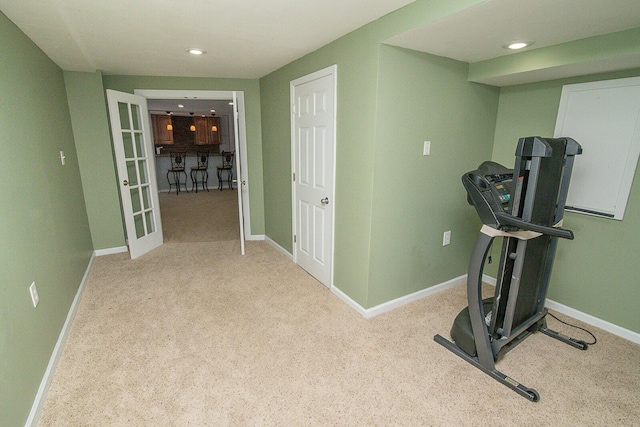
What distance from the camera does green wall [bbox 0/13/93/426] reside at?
4.99 ft

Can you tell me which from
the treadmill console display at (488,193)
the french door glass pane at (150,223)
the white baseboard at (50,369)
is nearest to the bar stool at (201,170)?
the french door glass pane at (150,223)

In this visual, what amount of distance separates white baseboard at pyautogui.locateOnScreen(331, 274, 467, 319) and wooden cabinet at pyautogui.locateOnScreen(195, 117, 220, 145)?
24.5 ft

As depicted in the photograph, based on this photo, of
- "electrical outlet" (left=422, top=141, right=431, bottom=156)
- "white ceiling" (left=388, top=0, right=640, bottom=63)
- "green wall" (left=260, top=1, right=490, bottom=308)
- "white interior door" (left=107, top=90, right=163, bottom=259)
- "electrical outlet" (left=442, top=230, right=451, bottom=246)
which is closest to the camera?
"white ceiling" (left=388, top=0, right=640, bottom=63)

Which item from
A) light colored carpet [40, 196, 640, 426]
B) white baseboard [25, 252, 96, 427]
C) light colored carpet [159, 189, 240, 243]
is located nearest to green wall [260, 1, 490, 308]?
light colored carpet [40, 196, 640, 426]

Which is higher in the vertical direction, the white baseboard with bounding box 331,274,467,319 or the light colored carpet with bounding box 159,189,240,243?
the white baseboard with bounding box 331,274,467,319

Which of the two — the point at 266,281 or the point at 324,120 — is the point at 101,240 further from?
the point at 324,120

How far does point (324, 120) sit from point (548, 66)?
1.64 meters

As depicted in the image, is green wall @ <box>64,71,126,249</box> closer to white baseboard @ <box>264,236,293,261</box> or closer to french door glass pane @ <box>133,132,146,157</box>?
french door glass pane @ <box>133,132,146,157</box>

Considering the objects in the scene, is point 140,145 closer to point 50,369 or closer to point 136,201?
point 136,201

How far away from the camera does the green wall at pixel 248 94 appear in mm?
3723

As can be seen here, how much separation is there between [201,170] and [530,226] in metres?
8.46

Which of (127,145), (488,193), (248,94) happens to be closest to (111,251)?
(127,145)

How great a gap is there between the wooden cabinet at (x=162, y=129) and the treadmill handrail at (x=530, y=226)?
859cm

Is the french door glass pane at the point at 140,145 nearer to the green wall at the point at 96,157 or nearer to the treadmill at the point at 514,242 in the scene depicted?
the green wall at the point at 96,157
